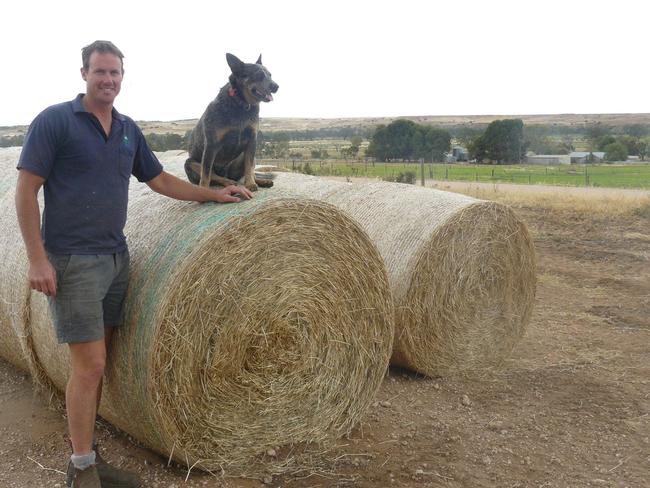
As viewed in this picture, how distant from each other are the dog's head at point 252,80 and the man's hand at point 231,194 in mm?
580

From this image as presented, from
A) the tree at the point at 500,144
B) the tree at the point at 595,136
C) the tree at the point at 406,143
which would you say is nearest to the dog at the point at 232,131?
the tree at the point at 406,143

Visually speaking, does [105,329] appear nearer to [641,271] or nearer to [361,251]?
[361,251]

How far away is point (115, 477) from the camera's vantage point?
12.5 ft

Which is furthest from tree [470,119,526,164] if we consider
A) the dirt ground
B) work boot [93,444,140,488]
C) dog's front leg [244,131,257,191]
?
work boot [93,444,140,488]

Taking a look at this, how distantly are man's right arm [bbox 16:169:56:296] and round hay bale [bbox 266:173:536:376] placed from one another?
2.88 meters

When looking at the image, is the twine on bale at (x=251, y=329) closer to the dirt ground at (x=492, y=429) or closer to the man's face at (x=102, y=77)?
the dirt ground at (x=492, y=429)

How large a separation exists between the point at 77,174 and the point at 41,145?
23cm

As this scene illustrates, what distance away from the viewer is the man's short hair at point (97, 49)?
3557 mm

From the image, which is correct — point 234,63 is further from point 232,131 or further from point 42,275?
point 42,275

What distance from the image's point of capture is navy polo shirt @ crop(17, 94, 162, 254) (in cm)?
340

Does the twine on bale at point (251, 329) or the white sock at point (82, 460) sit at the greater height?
the twine on bale at point (251, 329)

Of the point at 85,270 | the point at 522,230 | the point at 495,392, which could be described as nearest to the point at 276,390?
the point at 85,270

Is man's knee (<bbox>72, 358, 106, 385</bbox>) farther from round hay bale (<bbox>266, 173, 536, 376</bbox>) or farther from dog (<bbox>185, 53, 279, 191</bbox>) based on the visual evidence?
round hay bale (<bbox>266, 173, 536, 376</bbox>)

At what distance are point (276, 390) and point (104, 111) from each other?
1995 mm
